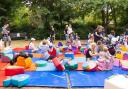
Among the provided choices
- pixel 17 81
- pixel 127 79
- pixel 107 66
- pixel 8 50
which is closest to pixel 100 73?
pixel 107 66

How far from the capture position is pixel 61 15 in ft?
97.3

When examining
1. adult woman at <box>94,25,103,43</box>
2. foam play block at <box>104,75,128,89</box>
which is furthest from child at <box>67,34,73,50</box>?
foam play block at <box>104,75,128,89</box>

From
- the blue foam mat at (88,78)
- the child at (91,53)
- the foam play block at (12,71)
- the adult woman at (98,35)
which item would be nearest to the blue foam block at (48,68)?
the blue foam mat at (88,78)

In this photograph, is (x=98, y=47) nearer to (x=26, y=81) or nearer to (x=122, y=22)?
(x=26, y=81)

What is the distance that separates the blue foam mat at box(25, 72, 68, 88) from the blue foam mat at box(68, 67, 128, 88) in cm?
31

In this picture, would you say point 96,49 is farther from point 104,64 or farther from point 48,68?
point 48,68

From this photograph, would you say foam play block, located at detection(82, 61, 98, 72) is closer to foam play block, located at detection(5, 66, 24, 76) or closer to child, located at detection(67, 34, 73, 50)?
foam play block, located at detection(5, 66, 24, 76)

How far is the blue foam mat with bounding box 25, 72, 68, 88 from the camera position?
11258mm

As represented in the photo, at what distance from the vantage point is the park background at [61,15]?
28656mm

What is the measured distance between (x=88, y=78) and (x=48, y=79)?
1.49 metres

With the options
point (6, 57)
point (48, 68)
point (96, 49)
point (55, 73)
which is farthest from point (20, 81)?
point (96, 49)

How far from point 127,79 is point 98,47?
268 inches

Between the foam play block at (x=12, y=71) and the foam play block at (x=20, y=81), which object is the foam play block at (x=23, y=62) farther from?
the foam play block at (x=20, y=81)

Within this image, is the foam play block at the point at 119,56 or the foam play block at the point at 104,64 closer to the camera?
the foam play block at the point at 104,64
